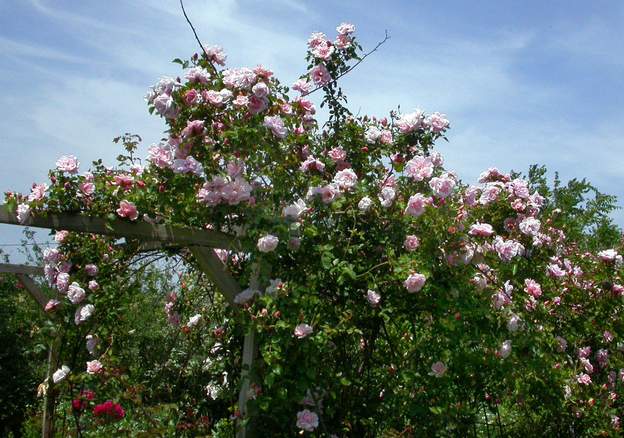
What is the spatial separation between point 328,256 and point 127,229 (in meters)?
0.91

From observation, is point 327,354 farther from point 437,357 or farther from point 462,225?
point 462,225

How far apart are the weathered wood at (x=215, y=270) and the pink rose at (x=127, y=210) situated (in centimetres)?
32

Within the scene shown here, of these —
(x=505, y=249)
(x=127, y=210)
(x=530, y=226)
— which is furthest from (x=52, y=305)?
(x=530, y=226)

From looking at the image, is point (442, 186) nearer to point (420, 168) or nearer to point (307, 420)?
point (420, 168)

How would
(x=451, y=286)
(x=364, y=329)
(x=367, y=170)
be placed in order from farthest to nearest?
(x=367, y=170)
(x=364, y=329)
(x=451, y=286)

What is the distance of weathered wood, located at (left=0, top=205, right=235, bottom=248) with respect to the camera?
2.95m

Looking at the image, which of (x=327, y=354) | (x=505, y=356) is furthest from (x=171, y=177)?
(x=505, y=356)

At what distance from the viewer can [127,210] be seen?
9.69 ft

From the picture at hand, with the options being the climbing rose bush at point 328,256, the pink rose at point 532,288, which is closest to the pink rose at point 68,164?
the climbing rose bush at point 328,256

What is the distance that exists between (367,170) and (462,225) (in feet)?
2.34

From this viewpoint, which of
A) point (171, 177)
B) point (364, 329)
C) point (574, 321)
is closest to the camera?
point (171, 177)

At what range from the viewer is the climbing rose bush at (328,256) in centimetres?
296

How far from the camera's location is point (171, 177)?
293cm

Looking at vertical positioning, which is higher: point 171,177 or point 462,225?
point 171,177
